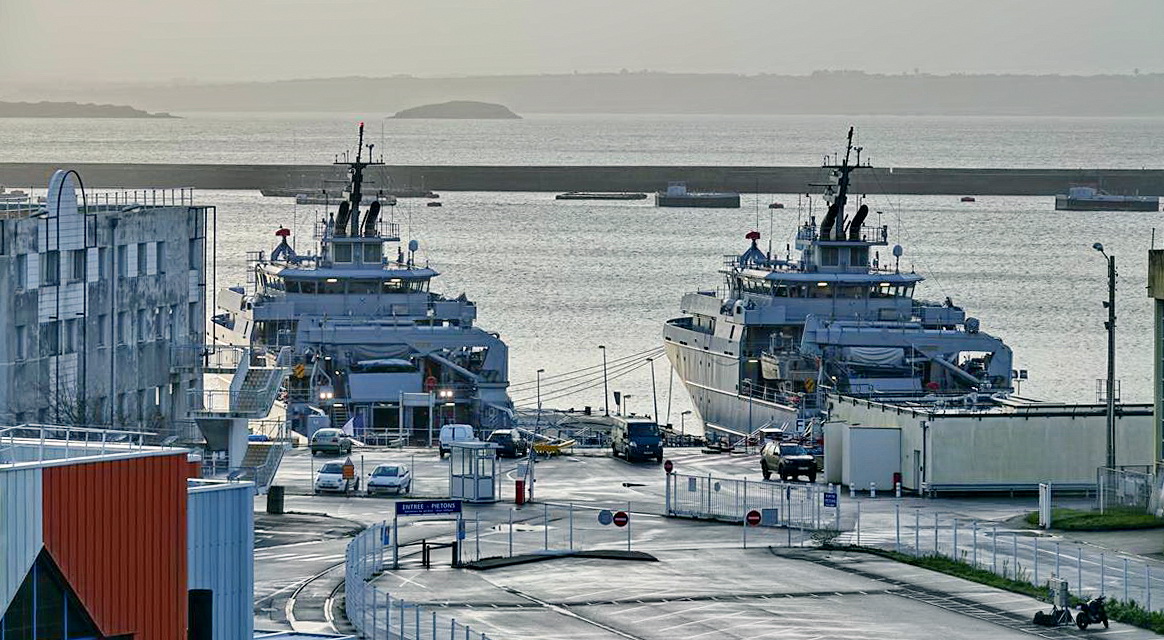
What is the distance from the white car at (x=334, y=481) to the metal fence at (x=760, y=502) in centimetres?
770

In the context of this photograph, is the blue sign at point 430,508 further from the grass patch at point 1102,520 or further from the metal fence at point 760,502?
the grass patch at point 1102,520

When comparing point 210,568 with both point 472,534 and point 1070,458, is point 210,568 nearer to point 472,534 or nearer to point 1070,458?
point 472,534

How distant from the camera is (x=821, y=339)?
8419 centimetres

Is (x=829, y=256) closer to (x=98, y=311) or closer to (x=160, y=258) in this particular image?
(x=160, y=258)

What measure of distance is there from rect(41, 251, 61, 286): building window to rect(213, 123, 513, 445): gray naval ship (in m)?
14.9

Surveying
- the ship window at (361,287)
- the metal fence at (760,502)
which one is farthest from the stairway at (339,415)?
the metal fence at (760,502)

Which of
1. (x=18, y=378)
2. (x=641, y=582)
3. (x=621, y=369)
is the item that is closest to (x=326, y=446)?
(x=18, y=378)

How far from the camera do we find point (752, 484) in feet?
189

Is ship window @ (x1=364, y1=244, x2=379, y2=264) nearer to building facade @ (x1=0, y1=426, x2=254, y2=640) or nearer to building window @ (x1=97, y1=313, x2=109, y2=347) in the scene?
building window @ (x1=97, y1=313, x2=109, y2=347)

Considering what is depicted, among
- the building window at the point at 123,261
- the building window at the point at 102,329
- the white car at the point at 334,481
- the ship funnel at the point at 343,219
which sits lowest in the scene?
the white car at the point at 334,481

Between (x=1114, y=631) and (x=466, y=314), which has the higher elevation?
(x=466, y=314)

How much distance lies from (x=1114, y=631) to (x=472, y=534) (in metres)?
15.6

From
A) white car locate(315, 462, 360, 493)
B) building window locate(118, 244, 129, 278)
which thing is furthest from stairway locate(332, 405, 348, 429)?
white car locate(315, 462, 360, 493)

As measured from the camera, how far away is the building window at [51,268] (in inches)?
2315
